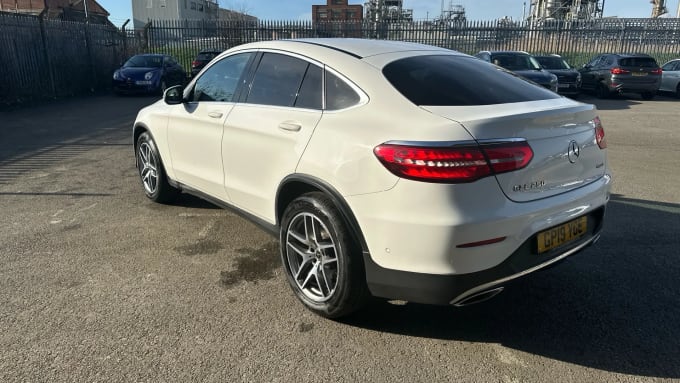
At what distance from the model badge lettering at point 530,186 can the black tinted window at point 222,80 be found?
2398mm

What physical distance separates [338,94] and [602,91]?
17201 millimetres

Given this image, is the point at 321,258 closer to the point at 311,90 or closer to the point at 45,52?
the point at 311,90

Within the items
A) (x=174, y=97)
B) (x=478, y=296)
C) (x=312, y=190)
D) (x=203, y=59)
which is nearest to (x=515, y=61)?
(x=203, y=59)

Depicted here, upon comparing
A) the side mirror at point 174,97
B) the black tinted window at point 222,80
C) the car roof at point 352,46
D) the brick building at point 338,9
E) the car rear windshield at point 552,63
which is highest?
the brick building at point 338,9

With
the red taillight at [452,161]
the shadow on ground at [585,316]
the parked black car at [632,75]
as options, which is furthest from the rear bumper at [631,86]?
the red taillight at [452,161]

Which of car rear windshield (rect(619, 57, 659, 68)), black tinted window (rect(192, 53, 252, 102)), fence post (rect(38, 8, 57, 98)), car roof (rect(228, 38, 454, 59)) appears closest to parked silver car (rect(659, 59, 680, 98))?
car rear windshield (rect(619, 57, 659, 68))

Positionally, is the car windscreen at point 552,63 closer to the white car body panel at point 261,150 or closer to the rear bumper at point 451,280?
the white car body panel at point 261,150

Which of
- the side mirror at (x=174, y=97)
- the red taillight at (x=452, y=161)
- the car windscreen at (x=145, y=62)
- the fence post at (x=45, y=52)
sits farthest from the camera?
the car windscreen at (x=145, y=62)

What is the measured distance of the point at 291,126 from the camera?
3164mm

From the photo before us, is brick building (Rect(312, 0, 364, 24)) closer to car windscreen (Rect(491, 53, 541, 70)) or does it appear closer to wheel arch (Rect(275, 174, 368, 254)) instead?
car windscreen (Rect(491, 53, 541, 70))

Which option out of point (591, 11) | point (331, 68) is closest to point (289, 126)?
point (331, 68)

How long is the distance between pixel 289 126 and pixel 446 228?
1.32 metres

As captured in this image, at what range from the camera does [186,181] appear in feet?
15.1

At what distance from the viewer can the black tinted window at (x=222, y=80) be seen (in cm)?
399
